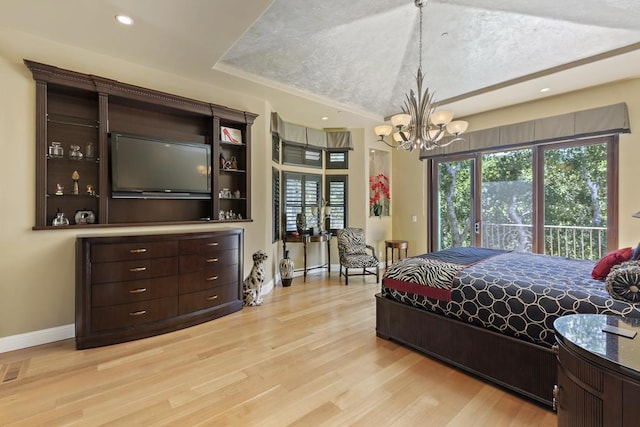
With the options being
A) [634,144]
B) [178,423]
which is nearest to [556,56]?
[634,144]

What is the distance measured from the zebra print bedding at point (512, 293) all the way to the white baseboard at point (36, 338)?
320 cm

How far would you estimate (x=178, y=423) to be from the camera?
175 cm

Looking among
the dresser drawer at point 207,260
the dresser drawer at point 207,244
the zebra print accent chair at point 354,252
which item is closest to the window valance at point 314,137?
the zebra print accent chair at point 354,252

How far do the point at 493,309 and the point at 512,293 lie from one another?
0.18m

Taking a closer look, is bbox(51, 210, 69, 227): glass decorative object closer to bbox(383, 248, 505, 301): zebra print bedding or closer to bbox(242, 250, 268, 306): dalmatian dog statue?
bbox(242, 250, 268, 306): dalmatian dog statue

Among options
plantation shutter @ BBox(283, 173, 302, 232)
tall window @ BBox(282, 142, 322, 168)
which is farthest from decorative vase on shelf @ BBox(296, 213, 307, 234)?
tall window @ BBox(282, 142, 322, 168)

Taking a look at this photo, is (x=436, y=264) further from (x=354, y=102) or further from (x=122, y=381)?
(x=354, y=102)

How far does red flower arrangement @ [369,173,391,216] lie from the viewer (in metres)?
5.98

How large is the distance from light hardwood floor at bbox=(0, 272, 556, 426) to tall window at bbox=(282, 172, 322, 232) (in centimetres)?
259

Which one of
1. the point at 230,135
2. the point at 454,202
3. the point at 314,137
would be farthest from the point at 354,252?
the point at 230,135

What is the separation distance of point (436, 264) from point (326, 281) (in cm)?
268

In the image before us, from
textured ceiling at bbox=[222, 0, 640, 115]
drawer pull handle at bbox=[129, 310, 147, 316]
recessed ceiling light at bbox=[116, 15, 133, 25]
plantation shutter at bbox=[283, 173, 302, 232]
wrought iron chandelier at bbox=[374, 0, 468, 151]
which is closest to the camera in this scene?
recessed ceiling light at bbox=[116, 15, 133, 25]

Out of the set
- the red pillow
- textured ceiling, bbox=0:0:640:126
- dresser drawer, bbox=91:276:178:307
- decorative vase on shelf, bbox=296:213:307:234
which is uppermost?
textured ceiling, bbox=0:0:640:126

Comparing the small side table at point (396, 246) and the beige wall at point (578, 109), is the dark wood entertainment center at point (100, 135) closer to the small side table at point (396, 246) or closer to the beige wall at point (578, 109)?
the small side table at point (396, 246)
